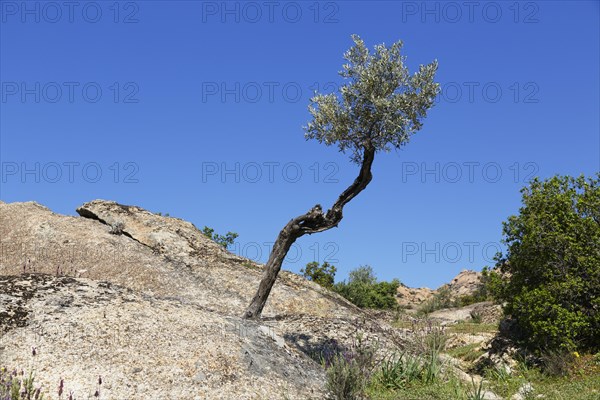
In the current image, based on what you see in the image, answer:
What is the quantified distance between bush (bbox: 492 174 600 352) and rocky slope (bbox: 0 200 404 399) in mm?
5113

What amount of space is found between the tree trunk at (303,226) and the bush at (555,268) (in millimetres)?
7486

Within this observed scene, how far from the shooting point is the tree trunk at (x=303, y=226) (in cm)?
1936

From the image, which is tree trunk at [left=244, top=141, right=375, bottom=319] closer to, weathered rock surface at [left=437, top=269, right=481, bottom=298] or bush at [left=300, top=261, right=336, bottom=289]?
bush at [left=300, top=261, right=336, bottom=289]

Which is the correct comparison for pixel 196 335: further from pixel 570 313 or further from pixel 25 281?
pixel 570 313

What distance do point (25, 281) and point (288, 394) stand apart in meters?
9.46

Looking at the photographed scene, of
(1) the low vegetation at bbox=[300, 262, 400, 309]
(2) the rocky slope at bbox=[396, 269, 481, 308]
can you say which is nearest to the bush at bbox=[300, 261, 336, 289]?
(1) the low vegetation at bbox=[300, 262, 400, 309]

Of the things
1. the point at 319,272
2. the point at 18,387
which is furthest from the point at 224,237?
the point at 18,387

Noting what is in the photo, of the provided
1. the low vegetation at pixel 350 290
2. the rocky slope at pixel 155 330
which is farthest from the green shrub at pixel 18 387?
the low vegetation at pixel 350 290

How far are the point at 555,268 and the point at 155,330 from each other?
14659 mm

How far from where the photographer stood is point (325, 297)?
1148 inches

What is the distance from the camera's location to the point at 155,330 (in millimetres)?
15266

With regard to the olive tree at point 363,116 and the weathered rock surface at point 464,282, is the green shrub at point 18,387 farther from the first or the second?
the weathered rock surface at point 464,282

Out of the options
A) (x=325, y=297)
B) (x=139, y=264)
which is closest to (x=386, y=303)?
(x=325, y=297)

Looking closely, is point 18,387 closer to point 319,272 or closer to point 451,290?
point 319,272
